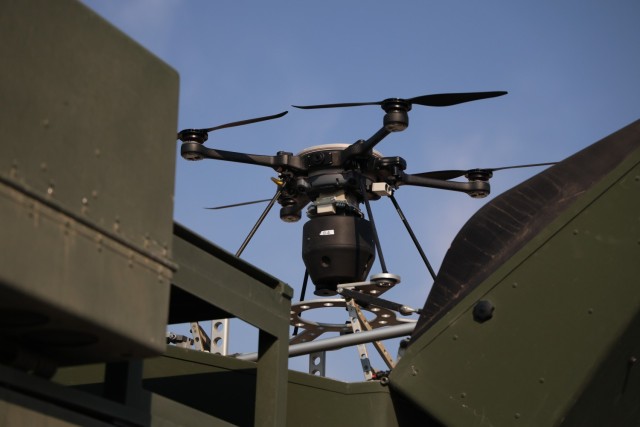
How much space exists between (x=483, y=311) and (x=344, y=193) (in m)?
6.91

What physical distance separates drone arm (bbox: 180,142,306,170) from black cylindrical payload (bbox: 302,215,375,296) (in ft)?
3.83

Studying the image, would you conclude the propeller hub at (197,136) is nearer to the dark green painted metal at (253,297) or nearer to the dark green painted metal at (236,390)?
the dark green painted metal at (236,390)

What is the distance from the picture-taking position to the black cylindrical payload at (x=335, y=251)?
602 inches

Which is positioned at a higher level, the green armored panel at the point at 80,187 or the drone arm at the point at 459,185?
the drone arm at the point at 459,185

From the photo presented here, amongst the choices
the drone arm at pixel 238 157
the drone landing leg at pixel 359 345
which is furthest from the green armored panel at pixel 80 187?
the drone arm at pixel 238 157

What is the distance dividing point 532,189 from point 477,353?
1.68m

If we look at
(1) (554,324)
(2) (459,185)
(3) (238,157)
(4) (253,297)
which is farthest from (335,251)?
(4) (253,297)

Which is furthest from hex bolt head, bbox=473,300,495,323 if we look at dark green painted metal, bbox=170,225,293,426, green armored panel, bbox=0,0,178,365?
green armored panel, bbox=0,0,178,365

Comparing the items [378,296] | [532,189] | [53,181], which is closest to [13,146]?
[53,181]

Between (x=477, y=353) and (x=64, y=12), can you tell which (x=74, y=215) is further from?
(x=477, y=353)

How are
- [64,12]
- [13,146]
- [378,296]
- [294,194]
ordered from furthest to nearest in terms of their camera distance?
[294,194]
[378,296]
[64,12]
[13,146]

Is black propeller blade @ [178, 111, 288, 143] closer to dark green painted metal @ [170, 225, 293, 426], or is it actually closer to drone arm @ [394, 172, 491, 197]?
drone arm @ [394, 172, 491, 197]

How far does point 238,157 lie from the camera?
1694 cm

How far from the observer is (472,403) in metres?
9.19
